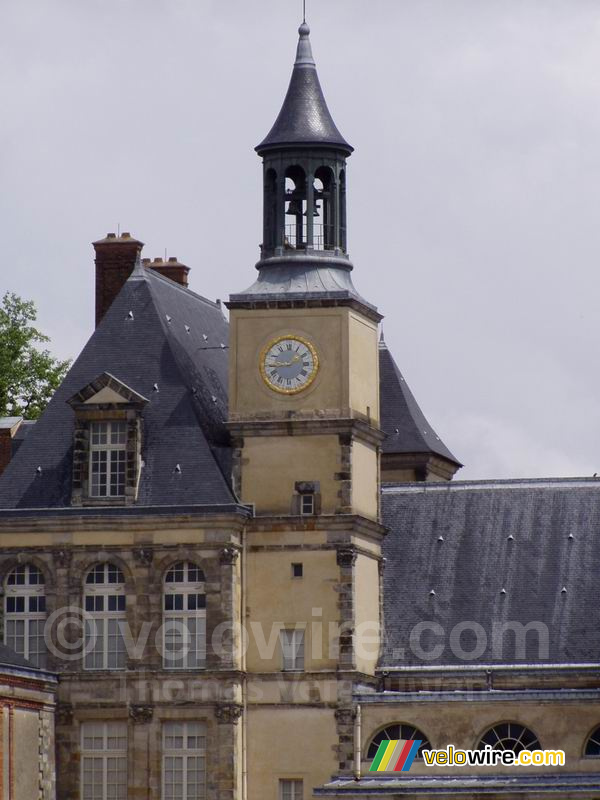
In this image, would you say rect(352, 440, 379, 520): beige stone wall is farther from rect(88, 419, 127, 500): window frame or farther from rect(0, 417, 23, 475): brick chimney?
rect(0, 417, 23, 475): brick chimney

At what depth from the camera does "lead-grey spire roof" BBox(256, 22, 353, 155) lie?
103062mm

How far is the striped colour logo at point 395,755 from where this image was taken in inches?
3900

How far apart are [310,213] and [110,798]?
1810 cm

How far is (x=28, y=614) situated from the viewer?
100562mm

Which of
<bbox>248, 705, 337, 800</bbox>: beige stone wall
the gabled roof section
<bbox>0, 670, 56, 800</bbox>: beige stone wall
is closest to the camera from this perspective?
<bbox>0, 670, 56, 800</bbox>: beige stone wall

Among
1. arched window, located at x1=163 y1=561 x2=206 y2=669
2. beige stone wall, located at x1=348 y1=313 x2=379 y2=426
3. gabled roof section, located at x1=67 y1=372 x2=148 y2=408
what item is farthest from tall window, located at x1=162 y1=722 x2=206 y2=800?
beige stone wall, located at x1=348 y1=313 x2=379 y2=426

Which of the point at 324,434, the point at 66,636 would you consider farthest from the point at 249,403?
the point at 66,636

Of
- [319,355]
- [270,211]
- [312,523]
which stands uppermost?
[270,211]

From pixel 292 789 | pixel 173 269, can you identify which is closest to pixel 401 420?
pixel 173 269

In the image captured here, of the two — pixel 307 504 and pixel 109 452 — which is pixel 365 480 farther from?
pixel 109 452

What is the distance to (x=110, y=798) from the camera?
326 ft

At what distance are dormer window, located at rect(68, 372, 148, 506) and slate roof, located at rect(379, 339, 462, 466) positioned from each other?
1293cm

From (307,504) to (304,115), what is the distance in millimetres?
11725

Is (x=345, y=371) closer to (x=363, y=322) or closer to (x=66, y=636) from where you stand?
(x=363, y=322)
